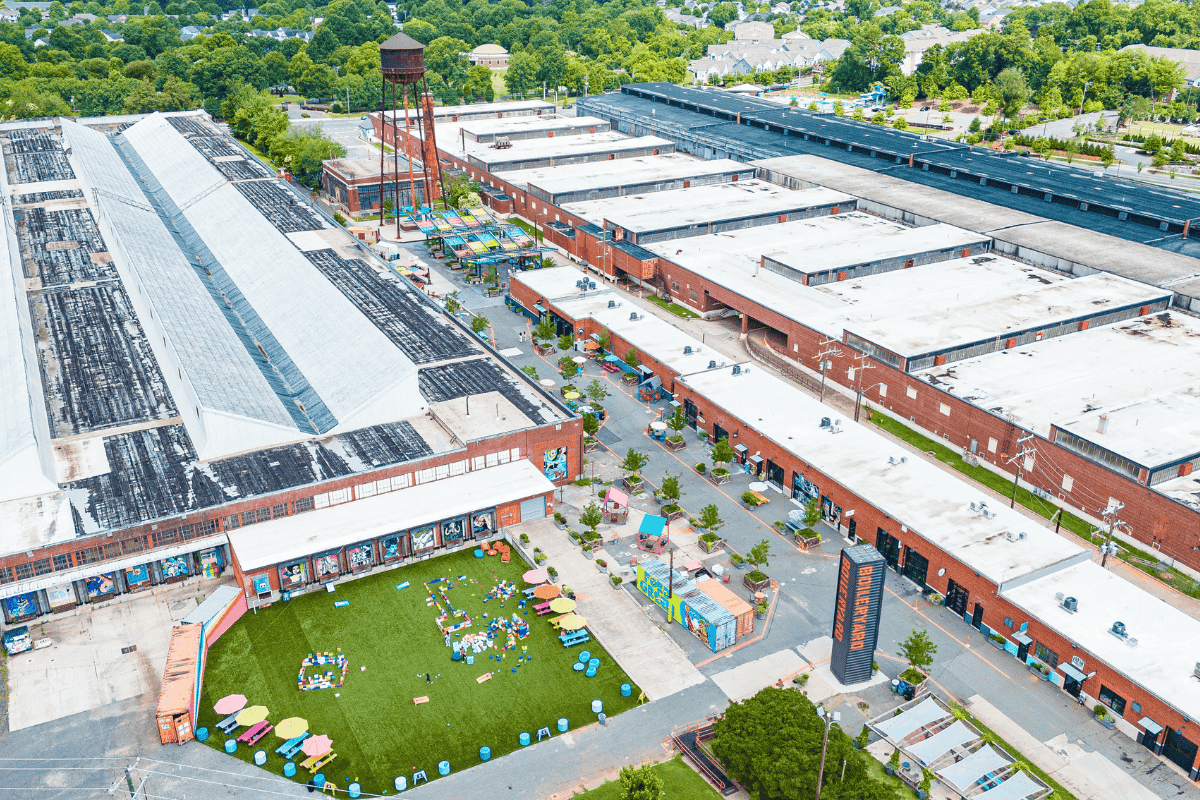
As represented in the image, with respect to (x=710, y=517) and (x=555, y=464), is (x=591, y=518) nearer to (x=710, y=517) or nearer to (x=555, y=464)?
(x=555, y=464)

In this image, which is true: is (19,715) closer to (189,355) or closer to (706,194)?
(189,355)

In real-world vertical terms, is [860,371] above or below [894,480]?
above

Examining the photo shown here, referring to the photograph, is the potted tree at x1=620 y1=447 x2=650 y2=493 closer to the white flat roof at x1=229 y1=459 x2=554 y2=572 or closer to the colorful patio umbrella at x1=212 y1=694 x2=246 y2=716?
the white flat roof at x1=229 y1=459 x2=554 y2=572

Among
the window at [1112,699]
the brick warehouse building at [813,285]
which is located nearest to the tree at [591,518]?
the brick warehouse building at [813,285]

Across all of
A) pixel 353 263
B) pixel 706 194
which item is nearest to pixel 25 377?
pixel 353 263

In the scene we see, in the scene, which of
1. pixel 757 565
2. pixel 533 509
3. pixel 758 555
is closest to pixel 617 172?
pixel 533 509

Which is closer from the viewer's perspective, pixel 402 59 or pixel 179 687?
pixel 179 687

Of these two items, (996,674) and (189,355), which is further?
(189,355)
